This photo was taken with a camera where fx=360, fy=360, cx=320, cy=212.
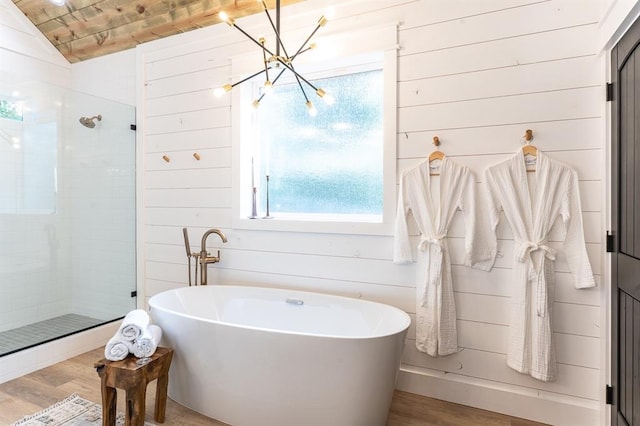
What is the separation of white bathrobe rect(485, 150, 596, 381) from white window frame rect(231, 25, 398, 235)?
0.67 metres

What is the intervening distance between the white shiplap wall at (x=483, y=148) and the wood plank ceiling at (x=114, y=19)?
29cm

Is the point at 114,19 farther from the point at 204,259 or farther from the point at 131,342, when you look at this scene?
the point at 131,342

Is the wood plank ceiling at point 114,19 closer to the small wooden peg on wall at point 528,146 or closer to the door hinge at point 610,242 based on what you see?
the small wooden peg on wall at point 528,146

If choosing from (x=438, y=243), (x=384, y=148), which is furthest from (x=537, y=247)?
(x=384, y=148)

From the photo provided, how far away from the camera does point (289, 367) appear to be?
1.80m

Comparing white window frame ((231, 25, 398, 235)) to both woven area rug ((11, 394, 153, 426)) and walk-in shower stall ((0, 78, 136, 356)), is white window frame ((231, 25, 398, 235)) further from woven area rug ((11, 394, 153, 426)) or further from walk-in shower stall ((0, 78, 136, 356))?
woven area rug ((11, 394, 153, 426))

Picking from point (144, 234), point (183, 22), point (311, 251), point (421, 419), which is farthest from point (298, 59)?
point (421, 419)

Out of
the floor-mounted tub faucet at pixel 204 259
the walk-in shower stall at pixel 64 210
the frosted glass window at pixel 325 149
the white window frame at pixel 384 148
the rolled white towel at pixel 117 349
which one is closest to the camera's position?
the rolled white towel at pixel 117 349

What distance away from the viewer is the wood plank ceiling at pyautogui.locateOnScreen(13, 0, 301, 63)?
2.93m

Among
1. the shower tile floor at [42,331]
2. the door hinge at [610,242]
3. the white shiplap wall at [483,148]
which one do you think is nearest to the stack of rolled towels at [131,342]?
the white shiplap wall at [483,148]

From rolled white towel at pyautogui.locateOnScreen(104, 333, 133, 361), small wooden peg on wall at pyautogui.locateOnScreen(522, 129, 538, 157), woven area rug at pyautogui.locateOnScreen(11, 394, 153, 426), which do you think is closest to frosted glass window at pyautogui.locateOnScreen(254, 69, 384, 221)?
small wooden peg on wall at pyautogui.locateOnScreen(522, 129, 538, 157)

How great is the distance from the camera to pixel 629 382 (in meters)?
1.59

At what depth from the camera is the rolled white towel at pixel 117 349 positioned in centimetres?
187

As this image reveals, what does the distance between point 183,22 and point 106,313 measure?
8.80 ft
